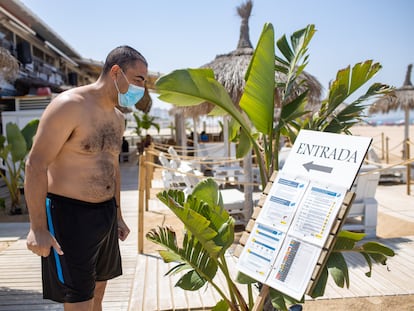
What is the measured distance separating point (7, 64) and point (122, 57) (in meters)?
3.98

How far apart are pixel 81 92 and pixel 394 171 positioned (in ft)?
33.6

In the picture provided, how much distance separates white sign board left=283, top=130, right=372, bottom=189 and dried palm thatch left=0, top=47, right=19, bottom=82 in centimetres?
A: 486

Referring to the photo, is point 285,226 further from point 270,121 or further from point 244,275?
point 270,121

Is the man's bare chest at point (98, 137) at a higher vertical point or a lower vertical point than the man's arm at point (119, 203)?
higher

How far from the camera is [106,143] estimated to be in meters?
2.29

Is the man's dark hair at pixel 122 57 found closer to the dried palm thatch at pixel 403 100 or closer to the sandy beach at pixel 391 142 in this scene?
the sandy beach at pixel 391 142

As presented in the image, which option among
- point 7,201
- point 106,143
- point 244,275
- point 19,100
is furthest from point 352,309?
point 19,100

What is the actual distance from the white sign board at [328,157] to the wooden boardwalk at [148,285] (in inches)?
54.7

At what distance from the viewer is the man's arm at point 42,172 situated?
192 centimetres

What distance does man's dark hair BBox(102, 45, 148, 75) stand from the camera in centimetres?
223

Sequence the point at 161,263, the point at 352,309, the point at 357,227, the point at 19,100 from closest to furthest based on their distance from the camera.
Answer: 1. the point at 352,309
2. the point at 161,263
3. the point at 357,227
4. the point at 19,100

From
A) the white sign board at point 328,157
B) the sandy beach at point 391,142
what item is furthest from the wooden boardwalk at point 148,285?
the sandy beach at point 391,142

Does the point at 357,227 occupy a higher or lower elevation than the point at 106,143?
lower

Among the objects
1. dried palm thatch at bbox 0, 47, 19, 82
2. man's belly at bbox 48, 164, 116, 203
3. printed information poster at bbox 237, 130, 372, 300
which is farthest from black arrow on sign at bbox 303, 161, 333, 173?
dried palm thatch at bbox 0, 47, 19, 82
